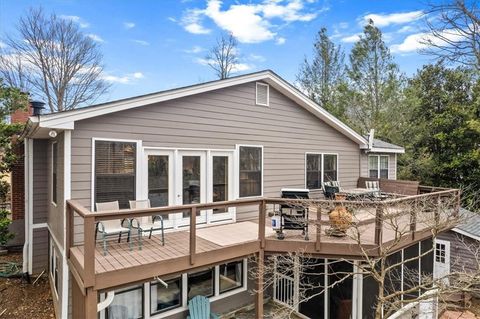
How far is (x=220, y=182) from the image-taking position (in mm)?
7598

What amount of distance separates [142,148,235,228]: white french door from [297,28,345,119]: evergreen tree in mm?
18187

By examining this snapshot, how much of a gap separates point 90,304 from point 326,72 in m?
23.7

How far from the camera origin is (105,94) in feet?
67.5

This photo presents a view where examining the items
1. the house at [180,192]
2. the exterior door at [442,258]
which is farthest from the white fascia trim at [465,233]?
the house at [180,192]

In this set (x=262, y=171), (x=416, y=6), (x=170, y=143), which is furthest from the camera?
(x=416, y=6)

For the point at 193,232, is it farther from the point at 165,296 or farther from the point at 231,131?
the point at 231,131

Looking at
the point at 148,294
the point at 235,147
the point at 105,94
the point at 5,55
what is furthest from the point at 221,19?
the point at 148,294

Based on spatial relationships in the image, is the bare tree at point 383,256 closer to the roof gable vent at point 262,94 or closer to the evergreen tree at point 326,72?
the roof gable vent at point 262,94

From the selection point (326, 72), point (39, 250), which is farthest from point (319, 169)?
point (326, 72)

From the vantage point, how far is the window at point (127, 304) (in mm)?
5816

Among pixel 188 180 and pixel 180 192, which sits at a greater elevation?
pixel 188 180

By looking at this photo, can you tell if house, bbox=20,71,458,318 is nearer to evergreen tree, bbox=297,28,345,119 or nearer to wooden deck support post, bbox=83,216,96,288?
wooden deck support post, bbox=83,216,96,288

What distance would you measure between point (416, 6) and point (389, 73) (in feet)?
29.5

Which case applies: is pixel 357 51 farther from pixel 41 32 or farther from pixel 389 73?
pixel 41 32
